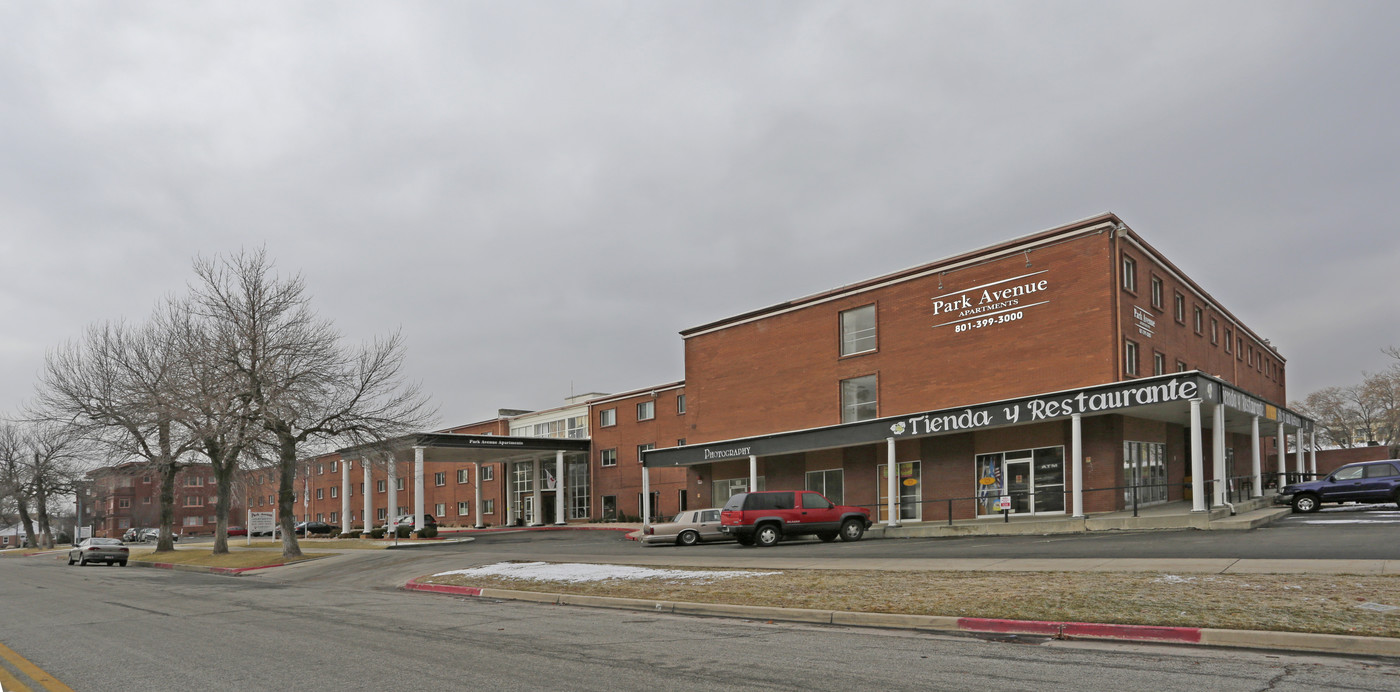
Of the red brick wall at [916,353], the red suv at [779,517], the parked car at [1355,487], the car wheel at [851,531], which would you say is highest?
the red brick wall at [916,353]

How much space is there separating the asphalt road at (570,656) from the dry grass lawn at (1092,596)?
38.7 inches

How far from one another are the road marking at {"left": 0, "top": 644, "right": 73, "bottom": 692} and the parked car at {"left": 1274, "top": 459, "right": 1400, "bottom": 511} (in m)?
31.4

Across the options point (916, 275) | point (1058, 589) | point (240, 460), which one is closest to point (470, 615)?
point (1058, 589)

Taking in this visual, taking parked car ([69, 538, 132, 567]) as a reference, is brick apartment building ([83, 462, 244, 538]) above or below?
below

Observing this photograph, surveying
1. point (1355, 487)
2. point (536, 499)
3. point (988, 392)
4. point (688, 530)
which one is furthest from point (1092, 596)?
point (536, 499)

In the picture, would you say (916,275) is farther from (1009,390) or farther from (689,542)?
(689,542)

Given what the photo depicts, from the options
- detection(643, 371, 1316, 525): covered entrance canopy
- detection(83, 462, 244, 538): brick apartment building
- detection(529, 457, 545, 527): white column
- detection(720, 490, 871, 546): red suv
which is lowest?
detection(83, 462, 244, 538): brick apartment building

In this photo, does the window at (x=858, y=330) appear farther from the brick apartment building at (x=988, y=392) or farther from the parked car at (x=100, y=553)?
the parked car at (x=100, y=553)

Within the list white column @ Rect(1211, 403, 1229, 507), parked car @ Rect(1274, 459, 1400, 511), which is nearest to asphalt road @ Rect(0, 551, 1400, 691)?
white column @ Rect(1211, 403, 1229, 507)

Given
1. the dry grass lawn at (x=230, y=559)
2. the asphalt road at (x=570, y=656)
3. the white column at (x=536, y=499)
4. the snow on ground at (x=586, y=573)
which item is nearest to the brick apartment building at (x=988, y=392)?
→ the dry grass lawn at (x=230, y=559)

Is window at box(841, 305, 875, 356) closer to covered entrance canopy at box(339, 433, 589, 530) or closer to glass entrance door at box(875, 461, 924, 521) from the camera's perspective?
glass entrance door at box(875, 461, 924, 521)

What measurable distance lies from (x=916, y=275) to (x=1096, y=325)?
298 inches

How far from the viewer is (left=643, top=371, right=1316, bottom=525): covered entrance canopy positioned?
25.9 meters

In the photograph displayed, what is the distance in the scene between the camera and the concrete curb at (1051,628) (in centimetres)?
862
